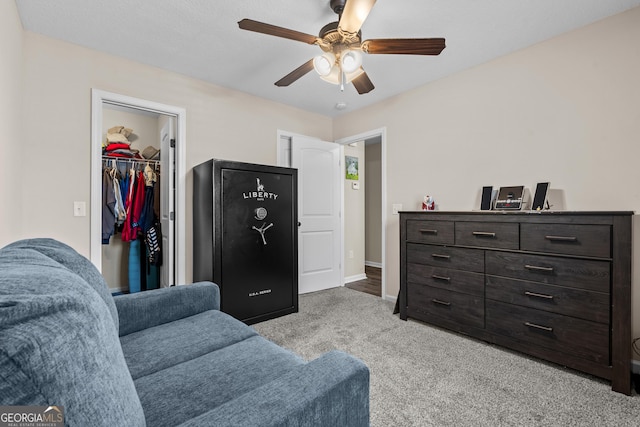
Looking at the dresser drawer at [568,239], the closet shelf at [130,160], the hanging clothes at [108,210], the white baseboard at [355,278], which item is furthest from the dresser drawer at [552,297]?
the closet shelf at [130,160]

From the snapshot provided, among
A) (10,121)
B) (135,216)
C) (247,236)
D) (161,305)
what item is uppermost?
(10,121)

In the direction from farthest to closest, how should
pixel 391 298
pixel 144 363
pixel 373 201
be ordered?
pixel 373 201 → pixel 391 298 → pixel 144 363

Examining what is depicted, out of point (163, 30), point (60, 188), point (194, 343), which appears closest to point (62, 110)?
point (60, 188)

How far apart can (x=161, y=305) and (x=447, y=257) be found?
227cm

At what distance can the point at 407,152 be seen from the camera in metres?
3.53

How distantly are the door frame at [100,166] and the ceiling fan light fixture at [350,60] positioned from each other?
1927 millimetres

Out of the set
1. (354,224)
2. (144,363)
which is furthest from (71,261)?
(354,224)

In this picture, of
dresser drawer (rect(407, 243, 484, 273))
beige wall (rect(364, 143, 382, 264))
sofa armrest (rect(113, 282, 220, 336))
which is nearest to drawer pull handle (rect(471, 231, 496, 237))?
dresser drawer (rect(407, 243, 484, 273))

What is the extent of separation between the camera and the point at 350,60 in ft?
6.63

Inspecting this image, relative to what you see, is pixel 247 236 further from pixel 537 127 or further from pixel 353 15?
pixel 537 127

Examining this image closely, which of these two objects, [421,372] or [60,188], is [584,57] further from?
[60,188]

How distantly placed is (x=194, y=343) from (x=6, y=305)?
3.50 feet

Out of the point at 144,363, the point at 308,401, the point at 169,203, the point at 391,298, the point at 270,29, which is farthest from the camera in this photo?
the point at 391,298

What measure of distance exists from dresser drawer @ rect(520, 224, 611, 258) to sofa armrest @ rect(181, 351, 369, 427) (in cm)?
193
